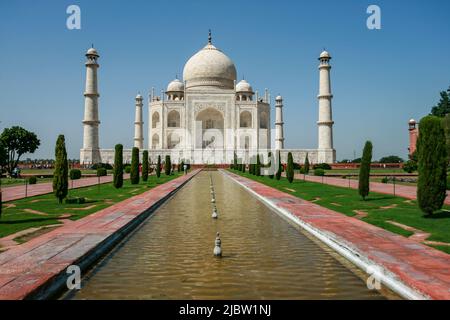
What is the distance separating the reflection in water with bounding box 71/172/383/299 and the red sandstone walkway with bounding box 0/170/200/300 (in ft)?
0.83

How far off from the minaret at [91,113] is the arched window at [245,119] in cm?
1514

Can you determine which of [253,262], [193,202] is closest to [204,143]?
[193,202]

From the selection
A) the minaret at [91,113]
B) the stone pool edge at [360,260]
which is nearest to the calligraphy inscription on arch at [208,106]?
the minaret at [91,113]

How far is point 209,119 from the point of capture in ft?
156

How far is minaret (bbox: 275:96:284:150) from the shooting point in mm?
46816

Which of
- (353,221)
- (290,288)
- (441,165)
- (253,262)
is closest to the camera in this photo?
(290,288)

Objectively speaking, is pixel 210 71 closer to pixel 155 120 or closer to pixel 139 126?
pixel 155 120

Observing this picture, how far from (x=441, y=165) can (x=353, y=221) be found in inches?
81.0

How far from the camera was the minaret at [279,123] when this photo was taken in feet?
154

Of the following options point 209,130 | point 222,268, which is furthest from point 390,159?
point 222,268

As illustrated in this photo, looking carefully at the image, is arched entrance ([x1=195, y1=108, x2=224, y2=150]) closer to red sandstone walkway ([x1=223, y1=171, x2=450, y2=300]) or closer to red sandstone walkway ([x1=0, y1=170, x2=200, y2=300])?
red sandstone walkway ([x1=0, y1=170, x2=200, y2=300])
